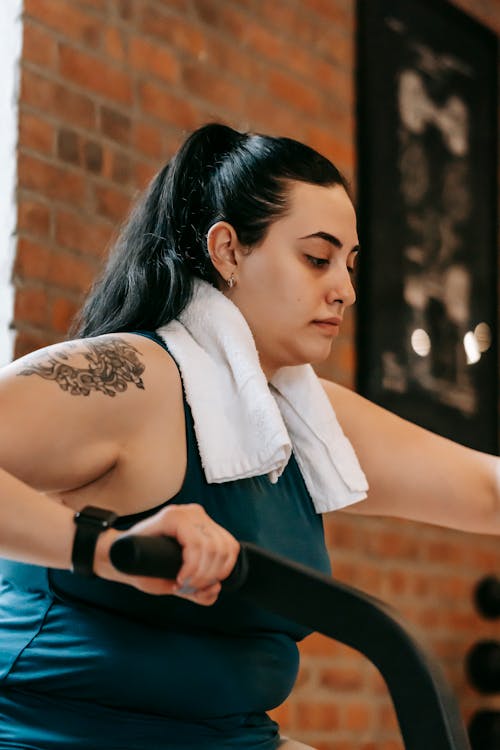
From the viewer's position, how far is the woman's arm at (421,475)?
180 cm

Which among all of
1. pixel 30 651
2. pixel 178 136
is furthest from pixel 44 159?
pixel 30 651

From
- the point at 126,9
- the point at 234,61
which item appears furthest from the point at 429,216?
the point at 126,9

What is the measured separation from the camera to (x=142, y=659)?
4.60 feet

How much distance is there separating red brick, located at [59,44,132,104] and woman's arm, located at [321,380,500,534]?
0.93m

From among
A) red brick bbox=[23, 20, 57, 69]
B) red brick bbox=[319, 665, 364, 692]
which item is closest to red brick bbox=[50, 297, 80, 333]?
red brick bbox=[23, 20, 57, 69]

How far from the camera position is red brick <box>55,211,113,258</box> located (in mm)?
2287

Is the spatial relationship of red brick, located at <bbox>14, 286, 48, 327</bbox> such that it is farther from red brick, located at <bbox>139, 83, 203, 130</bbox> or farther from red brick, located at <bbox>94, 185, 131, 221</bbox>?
red brick, located at <bbox>139, 83, 203, 130</bbox>

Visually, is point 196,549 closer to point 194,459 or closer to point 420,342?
point 194,459

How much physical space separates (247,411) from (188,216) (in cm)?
34

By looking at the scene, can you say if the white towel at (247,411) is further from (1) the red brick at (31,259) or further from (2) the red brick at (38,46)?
(2) the red brick at (38,46)

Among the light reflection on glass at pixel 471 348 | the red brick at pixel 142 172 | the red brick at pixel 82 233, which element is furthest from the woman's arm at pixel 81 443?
the light reflection on glass at pixel 471 348

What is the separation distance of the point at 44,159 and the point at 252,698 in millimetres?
1199

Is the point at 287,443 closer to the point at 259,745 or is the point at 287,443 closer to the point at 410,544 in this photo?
the point at 259,745

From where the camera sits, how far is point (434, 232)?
3346 mm
